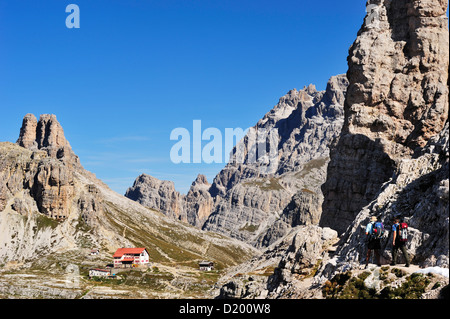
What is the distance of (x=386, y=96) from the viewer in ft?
363

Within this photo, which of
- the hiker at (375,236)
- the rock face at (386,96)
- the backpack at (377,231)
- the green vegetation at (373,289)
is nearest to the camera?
the green vegetation at (373,289)

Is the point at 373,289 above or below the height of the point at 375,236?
below

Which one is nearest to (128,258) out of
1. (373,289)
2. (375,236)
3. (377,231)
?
(375,236)

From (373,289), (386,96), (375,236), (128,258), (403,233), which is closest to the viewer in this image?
(403,233)

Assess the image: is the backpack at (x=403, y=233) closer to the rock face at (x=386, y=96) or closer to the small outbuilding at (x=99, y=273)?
the rock face at (x=386, y=96)

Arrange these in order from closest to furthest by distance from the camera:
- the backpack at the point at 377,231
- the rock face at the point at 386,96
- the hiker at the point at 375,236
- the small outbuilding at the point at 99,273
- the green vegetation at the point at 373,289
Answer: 1. the green vegetation at the point at 373,289
2. the backpack at the point at 377,231
3. the hiker at the point at 375,236
4. the rock face at the point at 386,96
5. the small outbuilding at the point at 99,273

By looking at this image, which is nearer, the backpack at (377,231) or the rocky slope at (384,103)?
the backpack at (377,231)

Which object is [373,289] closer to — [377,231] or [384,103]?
[377,231]

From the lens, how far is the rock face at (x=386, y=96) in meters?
105

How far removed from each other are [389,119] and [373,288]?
81653 millimetres

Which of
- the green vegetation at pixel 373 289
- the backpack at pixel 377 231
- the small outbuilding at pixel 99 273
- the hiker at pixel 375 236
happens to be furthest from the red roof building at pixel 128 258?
the backpack at pixel 377 231
